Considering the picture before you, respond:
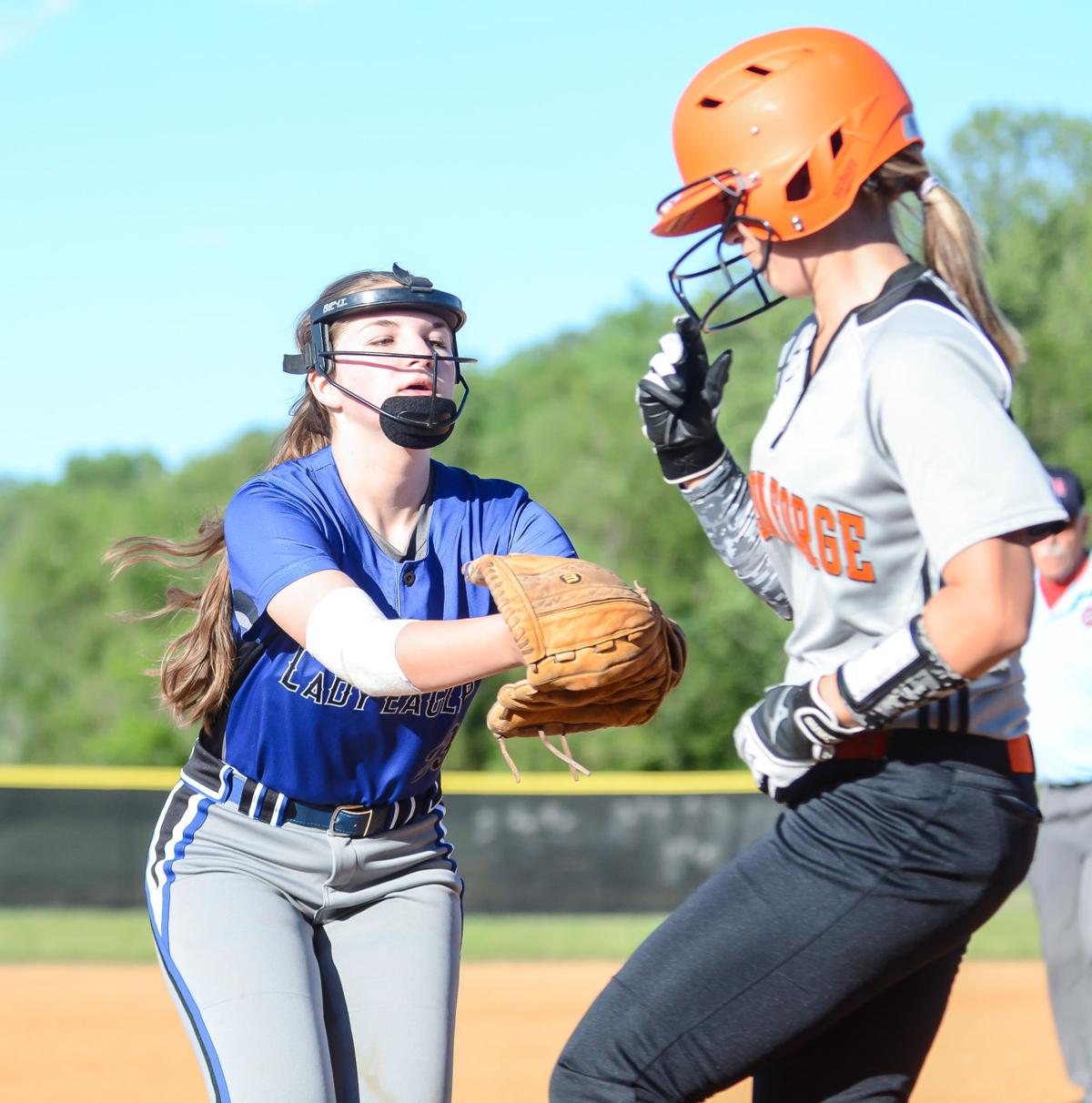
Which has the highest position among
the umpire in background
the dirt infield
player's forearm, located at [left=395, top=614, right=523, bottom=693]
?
player's forearm, located at [left=395, top=614, right=523, bottom=693]

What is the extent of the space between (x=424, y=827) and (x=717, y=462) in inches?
42.8

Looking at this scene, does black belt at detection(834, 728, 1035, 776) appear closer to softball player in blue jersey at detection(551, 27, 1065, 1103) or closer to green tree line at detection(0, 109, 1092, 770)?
softball player in blue jersey at detection(551, 27, 1065, 1103)

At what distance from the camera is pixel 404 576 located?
10.5ft

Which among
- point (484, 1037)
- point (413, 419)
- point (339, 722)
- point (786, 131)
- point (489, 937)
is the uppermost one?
point (786, 131)

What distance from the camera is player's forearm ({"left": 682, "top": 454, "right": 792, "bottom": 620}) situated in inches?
118

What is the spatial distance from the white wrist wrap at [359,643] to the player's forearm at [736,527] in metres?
0.75

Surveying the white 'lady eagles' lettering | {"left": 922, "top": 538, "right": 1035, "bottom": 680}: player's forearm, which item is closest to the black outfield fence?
the white 'lady eagles' lettering

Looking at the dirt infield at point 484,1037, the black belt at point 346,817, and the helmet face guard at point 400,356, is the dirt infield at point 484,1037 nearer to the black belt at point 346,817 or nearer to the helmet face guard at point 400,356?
the black belt at point 346,817

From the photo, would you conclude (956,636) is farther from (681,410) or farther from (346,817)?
(346,817)

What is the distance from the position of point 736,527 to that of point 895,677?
96 centimetres

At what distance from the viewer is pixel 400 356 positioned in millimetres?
3258

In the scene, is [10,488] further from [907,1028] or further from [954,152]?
[907,1028]

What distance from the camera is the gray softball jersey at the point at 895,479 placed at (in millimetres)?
2068

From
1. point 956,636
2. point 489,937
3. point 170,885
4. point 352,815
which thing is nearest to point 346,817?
point 352,815
